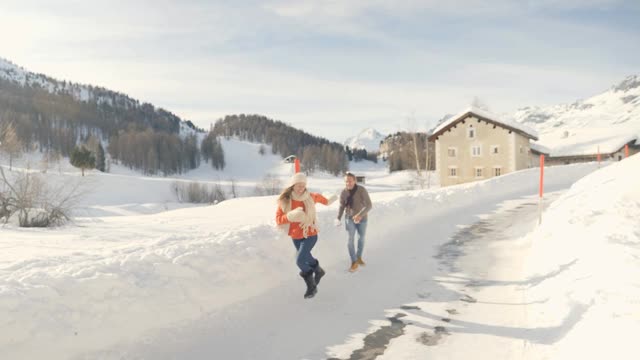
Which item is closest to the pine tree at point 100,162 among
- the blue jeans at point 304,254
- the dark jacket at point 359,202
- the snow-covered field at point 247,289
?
the snow-covered field at point 247,289

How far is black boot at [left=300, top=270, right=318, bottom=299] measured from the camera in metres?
6.93

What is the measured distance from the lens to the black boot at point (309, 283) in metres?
6.93

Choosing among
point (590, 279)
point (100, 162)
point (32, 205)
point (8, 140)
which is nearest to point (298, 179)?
point (590, 279)

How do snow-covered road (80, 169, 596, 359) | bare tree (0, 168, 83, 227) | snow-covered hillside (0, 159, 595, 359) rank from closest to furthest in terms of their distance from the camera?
snow-covered hillside (0, 159, 595, 359) < snow-covered road (80, 169, 596, 359) < bare tree (0, 168, 83, 227)

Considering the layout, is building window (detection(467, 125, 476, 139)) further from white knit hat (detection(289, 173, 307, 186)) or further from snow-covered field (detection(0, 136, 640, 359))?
white knit hat (detection(289, 173, 307, 186))

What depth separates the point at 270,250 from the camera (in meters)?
8.09

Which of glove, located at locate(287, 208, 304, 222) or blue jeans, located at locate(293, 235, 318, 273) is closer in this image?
glove, located at locate(287, 208, 304, 222)

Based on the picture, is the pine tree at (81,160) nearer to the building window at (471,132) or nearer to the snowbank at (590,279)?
the building window at (471,132)

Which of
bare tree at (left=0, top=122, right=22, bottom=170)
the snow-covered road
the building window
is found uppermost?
the building window

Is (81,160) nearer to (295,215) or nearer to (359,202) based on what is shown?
(359,202)

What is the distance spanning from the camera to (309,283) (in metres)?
6.96

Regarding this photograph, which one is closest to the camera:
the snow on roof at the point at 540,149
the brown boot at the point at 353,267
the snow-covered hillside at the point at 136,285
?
the snow-covered hillside at the point at 136,285

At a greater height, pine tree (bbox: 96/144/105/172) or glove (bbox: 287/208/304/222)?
pine tree (bbox: 96/144/105/172)

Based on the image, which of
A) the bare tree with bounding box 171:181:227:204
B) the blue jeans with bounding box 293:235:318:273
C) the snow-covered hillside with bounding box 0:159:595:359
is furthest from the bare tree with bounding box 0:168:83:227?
the bare tree with bounding box 171:181:227:204
